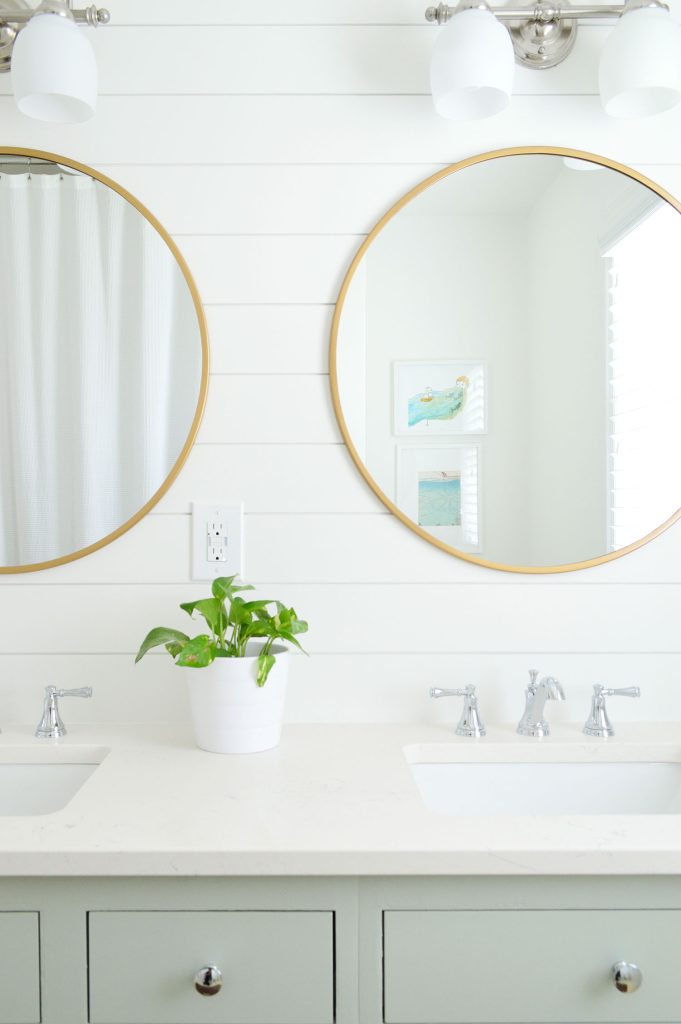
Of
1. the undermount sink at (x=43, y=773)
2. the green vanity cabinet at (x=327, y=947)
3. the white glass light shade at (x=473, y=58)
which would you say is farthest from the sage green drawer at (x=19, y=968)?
the white glass light shade at (x=473, y=58)

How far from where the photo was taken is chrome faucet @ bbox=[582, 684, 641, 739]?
1.36 metres

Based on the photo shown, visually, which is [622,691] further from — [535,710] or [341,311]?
[341,311]

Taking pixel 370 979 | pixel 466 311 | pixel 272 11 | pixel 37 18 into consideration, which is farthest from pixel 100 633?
pixel 272 11

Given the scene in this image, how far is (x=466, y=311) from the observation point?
1.44 meters

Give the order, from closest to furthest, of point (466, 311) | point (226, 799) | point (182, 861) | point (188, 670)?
1. point (182, 861)
2. point (226, 799)
3. point (188, 670)
4. point (466, 311)

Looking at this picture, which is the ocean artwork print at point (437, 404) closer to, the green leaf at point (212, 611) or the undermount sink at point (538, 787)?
the green leaf at point (212, 611)

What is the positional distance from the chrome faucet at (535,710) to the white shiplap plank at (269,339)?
667 millimetres

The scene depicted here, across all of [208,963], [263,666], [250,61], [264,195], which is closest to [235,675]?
[263,666]

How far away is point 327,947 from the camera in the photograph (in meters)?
0.96

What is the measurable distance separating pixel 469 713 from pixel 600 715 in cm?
23

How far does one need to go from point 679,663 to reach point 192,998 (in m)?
0.98

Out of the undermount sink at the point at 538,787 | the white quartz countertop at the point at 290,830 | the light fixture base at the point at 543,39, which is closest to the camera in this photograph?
the white quartz countertop at the point at 290,830

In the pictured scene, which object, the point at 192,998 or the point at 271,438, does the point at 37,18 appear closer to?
the point at 271,438

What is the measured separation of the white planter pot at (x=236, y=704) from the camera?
4.02ft
